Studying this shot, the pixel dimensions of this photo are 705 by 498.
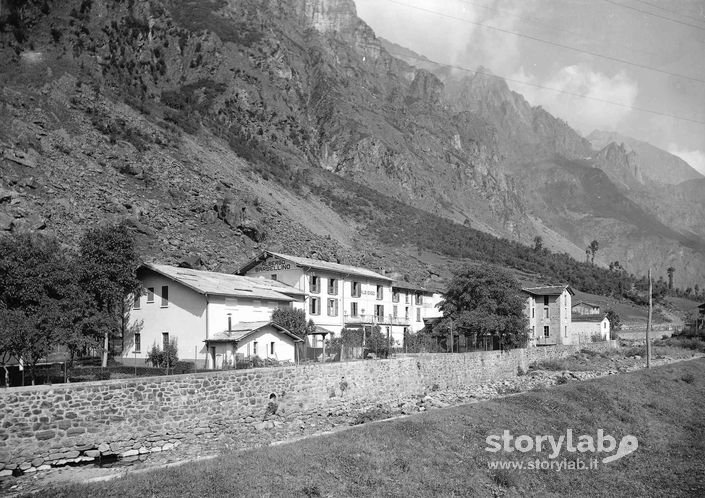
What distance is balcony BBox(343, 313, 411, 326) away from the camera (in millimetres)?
61031

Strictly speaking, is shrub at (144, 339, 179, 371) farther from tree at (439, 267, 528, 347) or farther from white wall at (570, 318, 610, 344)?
white wall at (570, 318, 610, 344)

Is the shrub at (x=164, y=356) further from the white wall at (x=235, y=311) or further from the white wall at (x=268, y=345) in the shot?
the white wall at (x=268, y=345)

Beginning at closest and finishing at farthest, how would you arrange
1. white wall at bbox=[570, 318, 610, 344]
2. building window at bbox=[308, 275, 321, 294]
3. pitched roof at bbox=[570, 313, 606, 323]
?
building window at bbox=[308, 275, 321, 294]
white wall at bbox=[570, 318, 610, 344]
pitched roof at bbox=[570, 313, 606, 323]

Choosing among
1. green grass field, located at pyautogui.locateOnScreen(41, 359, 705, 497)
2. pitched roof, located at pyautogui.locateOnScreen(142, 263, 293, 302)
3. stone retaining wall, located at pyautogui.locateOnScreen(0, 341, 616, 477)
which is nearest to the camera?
green grass field, located at pyautogui.locateOnScreen(41, 359, 705, 497)

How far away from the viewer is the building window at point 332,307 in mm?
58781

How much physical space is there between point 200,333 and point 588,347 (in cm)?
5142

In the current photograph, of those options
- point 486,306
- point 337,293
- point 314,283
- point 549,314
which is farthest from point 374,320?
point 549,314

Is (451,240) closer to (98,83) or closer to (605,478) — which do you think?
(98,83)

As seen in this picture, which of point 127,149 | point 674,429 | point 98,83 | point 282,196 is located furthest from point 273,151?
point 674,429

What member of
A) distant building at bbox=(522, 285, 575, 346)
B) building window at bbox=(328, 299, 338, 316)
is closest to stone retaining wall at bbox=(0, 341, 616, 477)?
building window at bbox=(328, 299, 338, 316)

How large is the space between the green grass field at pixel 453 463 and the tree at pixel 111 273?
24044 millimetres

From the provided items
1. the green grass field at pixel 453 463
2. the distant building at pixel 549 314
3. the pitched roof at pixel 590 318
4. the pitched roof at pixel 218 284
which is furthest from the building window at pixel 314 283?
the pitched roof at pixel 590 318

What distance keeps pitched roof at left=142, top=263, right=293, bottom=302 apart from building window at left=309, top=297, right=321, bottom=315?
5857mm

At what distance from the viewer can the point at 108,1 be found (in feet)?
509
